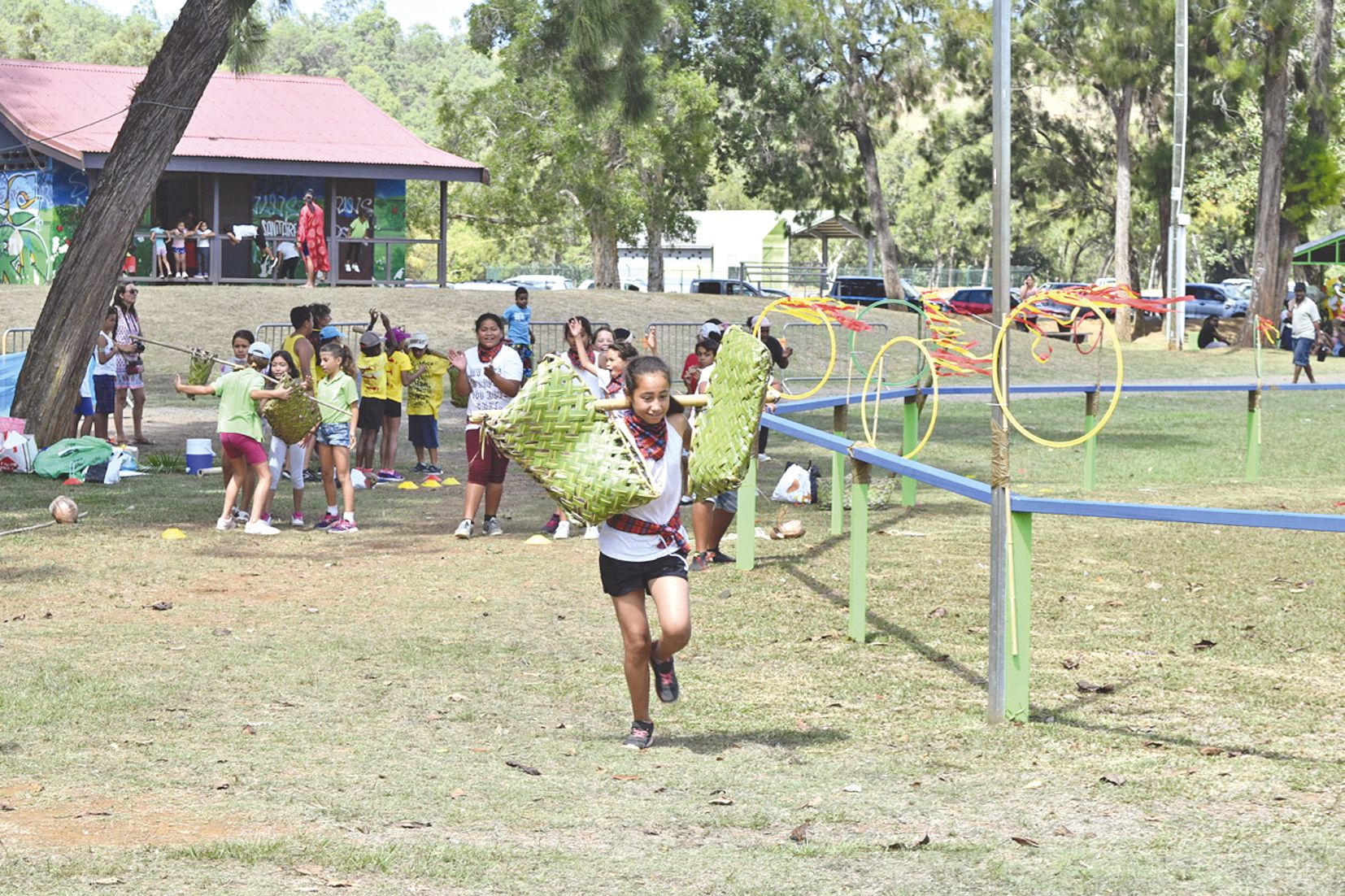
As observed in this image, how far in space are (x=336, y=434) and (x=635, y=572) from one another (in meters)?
6.24

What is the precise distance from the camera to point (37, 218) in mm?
34281

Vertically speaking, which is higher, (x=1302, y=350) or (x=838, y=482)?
(x=1302, y=350)

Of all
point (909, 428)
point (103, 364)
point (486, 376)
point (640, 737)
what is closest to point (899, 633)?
point (640, 737)

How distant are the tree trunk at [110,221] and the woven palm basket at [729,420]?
408 inches

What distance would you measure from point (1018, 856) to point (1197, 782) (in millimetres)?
1182

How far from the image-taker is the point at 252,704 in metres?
7.26

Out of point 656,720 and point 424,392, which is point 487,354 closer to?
point 424,392

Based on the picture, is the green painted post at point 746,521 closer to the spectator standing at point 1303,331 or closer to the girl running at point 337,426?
the girl running at point 337,426

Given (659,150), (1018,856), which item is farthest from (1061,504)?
(659,150)

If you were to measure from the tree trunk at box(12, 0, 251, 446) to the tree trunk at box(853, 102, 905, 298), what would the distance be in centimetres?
3311

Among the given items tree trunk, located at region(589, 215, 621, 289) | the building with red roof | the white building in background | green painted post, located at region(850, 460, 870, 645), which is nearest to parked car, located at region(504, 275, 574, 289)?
the white building in background

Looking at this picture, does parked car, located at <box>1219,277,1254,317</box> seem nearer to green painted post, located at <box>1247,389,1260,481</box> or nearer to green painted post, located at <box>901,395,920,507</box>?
green painted post, located at <box>1247,389,1260,481</box>

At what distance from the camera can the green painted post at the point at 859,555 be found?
8.63m

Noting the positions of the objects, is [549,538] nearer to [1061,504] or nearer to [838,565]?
[838,565]
